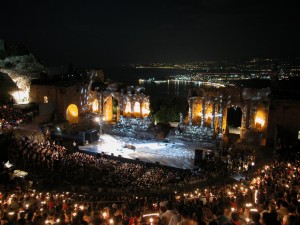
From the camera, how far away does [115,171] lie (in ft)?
67.6

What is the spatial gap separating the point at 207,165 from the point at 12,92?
2490cm

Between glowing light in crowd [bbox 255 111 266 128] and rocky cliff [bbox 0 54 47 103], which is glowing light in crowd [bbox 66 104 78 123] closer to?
rocky cliff [bbox 0 54 47 103]

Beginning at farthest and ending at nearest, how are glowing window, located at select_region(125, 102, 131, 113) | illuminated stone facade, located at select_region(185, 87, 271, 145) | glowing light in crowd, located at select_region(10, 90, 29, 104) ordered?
1. glowing light in crowd, located at select_region(10, 90, 29, 104)
2. glowing window, located at select_region(125, 102, 131, 113)
3. illuminated stone facade, located at select_region(185, 87, 271, 145)

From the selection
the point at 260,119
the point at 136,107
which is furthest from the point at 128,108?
the point at 260,119

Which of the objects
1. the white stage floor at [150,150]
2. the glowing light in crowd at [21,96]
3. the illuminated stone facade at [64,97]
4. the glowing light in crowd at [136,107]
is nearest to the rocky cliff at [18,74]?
the glowing light in crowd at [21,96]

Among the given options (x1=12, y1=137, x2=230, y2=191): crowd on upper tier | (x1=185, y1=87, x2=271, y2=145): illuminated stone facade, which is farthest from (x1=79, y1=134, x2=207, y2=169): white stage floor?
(x1=185, y1=87, x2=271, y2=145): illuminated stone facade

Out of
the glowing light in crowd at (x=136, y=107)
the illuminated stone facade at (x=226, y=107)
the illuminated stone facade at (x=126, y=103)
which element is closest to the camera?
the illuminated stone facade at (x=226, y=107)

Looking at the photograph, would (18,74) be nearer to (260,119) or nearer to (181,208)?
(260,119)

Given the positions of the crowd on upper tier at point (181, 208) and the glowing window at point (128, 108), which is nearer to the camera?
the crowd on upper tier at point (181, 208)

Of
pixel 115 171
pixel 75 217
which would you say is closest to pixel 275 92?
pixel 115 171

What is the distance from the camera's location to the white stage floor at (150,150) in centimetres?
2566

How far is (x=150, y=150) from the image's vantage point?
28.3 meters

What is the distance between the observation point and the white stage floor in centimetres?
2566

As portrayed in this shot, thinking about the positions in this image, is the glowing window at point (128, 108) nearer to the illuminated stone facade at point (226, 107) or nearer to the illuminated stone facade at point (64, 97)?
the illuminated stone facade at point (64, 97)
